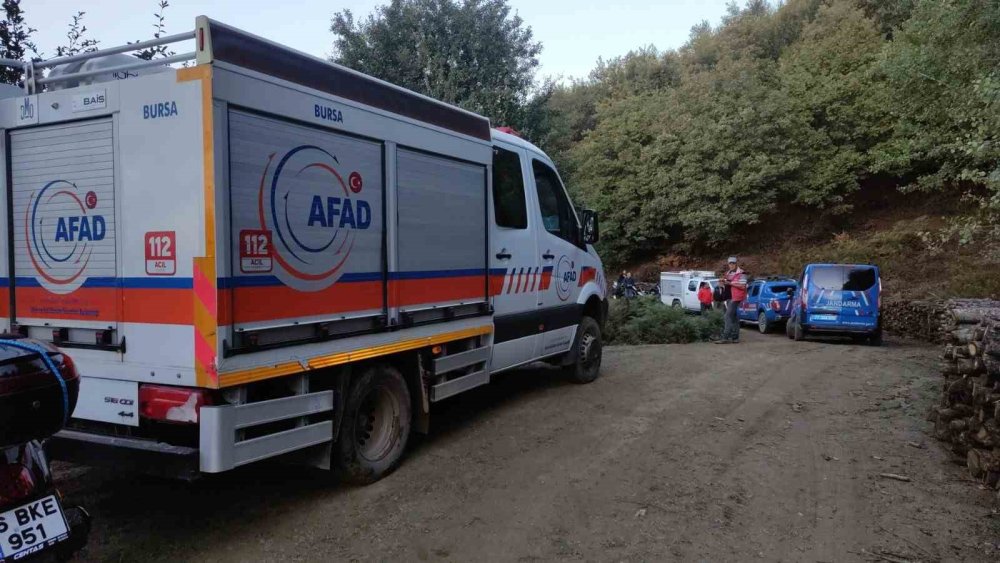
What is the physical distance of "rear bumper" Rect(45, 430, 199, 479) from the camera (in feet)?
11.9

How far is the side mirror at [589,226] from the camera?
27.5ft

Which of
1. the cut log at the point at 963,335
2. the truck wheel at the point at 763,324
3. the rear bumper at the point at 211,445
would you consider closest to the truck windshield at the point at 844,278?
the truck wheel at the point at 763,324

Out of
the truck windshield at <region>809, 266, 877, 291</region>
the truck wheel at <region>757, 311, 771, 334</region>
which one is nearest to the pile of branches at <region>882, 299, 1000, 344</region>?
the truck windshield at <region>809, 266, 877, 291</region>

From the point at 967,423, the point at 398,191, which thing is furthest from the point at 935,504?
the point at 398,191

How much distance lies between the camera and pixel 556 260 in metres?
7.66

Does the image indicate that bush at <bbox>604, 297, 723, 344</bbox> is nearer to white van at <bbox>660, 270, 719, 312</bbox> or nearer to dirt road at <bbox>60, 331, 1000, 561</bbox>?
dirt road at <bbox>60, 331, 1000, 561</bbox>

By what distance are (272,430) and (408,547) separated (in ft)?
3.69

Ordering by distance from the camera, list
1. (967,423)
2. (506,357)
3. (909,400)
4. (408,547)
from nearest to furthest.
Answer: (408,547) → (967,423) → (506,357) → (909,400)

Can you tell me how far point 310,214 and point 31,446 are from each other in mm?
2049

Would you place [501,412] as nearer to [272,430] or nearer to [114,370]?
[272,430]

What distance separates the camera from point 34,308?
430 cm

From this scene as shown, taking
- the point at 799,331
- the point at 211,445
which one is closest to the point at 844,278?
the point at 799,331

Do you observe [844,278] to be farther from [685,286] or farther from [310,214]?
[310,214]

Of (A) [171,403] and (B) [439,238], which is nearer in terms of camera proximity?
(A) [171,403]
